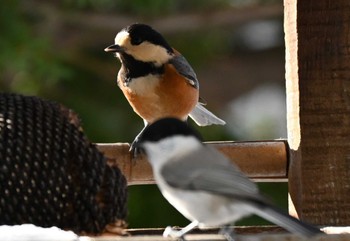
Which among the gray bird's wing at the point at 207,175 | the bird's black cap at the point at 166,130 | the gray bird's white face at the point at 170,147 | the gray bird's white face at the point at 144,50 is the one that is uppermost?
the gray bird's white face at the point at 144,50

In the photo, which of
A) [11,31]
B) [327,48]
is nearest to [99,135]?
[11,31]

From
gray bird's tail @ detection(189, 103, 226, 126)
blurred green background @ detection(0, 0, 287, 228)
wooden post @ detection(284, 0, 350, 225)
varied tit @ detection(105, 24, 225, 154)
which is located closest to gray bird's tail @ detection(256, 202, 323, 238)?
wooden post @ detection(284, 0, 350, 225)

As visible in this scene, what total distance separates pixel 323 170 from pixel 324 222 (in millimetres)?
162

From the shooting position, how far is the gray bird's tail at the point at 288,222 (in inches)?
93.5

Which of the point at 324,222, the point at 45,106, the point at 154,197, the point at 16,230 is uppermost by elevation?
the point at 45,106

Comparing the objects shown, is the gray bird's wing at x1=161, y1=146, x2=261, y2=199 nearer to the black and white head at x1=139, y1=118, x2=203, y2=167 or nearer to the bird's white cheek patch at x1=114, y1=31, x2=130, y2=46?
the black and white head at x1=139, y1=118, x2=203, y2=167

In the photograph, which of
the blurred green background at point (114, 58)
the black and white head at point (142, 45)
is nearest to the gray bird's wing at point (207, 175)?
the black and white head at point (142, 45)

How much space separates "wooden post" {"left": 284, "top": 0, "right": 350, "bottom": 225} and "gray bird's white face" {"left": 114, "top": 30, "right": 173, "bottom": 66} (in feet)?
2.44

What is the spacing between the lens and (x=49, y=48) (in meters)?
6.17

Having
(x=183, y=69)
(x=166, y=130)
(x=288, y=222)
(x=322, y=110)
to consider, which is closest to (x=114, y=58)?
(x=183, y=69)

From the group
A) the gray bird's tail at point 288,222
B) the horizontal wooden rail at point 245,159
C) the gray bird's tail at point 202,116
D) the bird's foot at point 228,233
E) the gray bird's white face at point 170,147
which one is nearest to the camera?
the gray bird's tail at point 288,222

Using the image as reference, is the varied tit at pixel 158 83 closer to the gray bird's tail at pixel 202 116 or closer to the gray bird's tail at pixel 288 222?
the gray bird's tail at pixel 202 116

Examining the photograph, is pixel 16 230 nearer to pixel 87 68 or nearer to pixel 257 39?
pixel 87 68

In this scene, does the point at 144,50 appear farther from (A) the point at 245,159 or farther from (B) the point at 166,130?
(B) the point at 166,130
